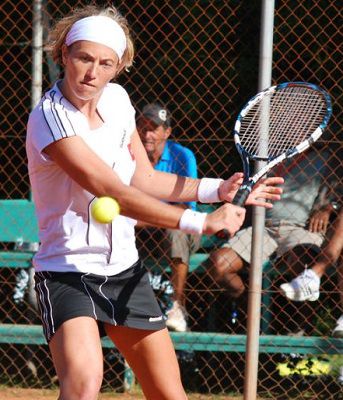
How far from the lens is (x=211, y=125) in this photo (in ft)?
20.9

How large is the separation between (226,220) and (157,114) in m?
2.91

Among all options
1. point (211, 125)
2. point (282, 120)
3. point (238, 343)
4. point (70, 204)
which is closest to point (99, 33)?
point (70, 204)

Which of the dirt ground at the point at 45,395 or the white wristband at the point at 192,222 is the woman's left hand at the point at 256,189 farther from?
the dirt ground at the point at 45,395

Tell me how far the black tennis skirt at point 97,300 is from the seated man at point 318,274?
2186 mm

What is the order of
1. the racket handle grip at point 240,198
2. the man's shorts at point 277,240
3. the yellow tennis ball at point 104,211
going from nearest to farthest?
the yellow tennis ball at point 104,211 < the racket handle grip at point 240,198 < the man's shorts at point 277,240

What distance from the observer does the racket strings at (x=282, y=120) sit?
462 cm

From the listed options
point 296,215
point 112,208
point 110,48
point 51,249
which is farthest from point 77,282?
point 296,215

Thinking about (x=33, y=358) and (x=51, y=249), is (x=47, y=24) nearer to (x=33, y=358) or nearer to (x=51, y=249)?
(x=33, y=358)

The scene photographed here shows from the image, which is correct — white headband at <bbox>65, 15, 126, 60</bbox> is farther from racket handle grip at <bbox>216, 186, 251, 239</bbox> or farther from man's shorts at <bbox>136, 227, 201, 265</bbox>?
man's shorts at <bbox>136, 227, 201, 265</bbox>

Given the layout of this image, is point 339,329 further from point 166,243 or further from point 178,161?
point 178,161

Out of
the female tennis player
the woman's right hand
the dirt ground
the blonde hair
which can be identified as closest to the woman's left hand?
the female tennis player

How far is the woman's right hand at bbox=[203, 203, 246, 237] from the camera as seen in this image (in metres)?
3.01

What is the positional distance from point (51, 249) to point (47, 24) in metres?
3.16

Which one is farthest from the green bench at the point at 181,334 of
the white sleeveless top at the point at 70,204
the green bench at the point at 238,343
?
the white sleeveless top at the point at 70,204
